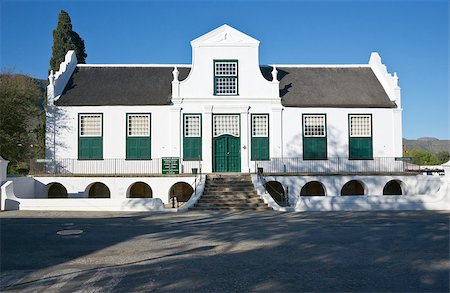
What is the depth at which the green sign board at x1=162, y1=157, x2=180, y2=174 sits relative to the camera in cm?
2409

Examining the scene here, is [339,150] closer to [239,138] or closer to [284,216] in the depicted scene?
[239,138]

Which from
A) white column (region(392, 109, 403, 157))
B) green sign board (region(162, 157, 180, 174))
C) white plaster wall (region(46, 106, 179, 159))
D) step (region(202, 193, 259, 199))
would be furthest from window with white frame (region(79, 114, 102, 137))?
white column (region(392, 109, 403, 157))

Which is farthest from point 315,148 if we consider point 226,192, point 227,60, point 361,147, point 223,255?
point 223,255

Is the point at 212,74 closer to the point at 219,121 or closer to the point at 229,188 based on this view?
the point at 219,121

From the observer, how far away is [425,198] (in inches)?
755

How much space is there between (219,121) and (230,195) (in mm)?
6380

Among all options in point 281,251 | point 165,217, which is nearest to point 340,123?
point 165,217

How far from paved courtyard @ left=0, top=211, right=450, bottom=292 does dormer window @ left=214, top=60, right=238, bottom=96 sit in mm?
11933

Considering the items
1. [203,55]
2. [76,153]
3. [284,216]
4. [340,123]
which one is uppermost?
[203,55]

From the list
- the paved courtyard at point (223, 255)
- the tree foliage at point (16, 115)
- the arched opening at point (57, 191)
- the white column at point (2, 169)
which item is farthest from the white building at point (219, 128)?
the paved courtyard at point (223, 255)

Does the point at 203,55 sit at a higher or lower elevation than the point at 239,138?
higher

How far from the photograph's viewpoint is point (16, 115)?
988 inches

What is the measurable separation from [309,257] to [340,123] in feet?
59.0

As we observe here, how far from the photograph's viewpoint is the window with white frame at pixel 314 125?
25703mm
